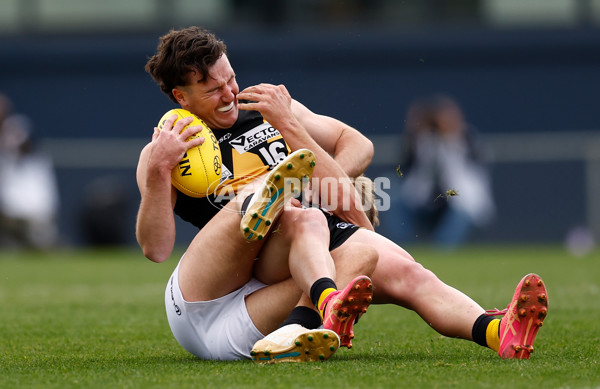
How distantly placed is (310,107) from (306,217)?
839mm

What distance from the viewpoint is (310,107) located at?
4562 mm

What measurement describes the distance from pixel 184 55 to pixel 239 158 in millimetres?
492

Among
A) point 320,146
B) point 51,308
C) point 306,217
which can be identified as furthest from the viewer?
point 51,308

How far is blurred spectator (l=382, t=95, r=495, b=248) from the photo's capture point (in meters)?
9.56

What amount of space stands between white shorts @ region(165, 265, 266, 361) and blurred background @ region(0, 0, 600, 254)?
10.0 m

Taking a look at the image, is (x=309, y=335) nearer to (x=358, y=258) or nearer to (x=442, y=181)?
(x=358, y=258)

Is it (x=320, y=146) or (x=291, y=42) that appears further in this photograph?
(x=291, y=42)

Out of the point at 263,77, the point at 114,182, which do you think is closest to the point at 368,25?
the point at 114,182

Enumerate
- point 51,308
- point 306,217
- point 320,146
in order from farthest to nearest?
point 51,308
point 320,146
point 306,217

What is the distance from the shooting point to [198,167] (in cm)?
395

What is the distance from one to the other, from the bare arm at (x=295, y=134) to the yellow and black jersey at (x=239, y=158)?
0.12 meters

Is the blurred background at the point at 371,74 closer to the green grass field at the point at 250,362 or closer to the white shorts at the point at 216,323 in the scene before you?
the green grass field at the point at 250,362

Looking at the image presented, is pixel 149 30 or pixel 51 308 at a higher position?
pixel 149 30

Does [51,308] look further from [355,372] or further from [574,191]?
[574,191]
